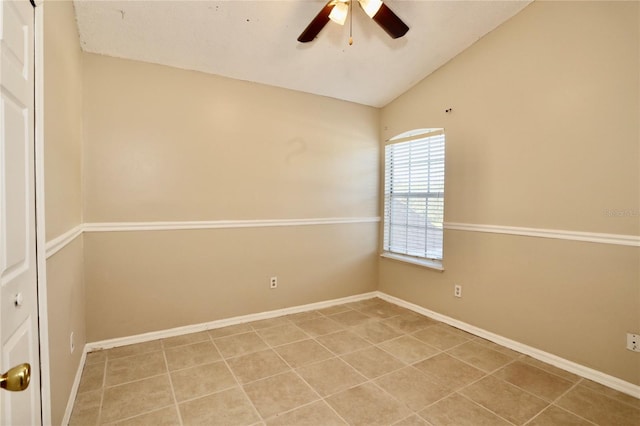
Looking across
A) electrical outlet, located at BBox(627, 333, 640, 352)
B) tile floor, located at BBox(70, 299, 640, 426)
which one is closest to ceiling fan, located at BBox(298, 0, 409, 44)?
tile floor, located at BBox(70, 299, 640, 426)

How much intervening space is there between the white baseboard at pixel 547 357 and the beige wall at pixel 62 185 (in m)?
3.11

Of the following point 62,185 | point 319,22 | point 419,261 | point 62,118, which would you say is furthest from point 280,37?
point 419,261

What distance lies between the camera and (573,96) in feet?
7.70

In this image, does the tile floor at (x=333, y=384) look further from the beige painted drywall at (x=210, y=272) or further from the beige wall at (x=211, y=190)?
the beige wall at (x=211, y=190)

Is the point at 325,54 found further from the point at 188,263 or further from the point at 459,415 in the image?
the point at 459,415

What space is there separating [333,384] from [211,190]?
→ 2.00m

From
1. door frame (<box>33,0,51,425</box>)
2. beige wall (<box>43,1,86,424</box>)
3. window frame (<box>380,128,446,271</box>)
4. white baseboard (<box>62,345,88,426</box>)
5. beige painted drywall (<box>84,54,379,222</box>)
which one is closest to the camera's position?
door frame (<box>33,0,51,425</box>)

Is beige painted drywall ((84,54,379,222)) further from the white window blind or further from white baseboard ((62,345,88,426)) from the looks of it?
white baseboard ((62,345,88,426))

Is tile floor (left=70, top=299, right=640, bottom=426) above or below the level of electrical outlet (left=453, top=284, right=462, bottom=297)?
below

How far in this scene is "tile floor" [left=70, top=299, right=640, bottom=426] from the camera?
187 cm

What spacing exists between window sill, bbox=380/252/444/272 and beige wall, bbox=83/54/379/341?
382 millimetres

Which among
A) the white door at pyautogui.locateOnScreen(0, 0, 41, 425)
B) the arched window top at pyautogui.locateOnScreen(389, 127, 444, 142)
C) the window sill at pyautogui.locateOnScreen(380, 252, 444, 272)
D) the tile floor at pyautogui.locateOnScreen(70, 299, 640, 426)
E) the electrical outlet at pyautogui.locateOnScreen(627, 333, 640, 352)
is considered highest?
the arched window top at pyautogui.locateOnScreen(389, 127, 444, 142)

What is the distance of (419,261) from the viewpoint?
3561 millimetres

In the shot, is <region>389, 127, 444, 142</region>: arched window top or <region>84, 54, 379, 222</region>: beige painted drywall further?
<region>389, 127, 444, 142</region>: arched window top
